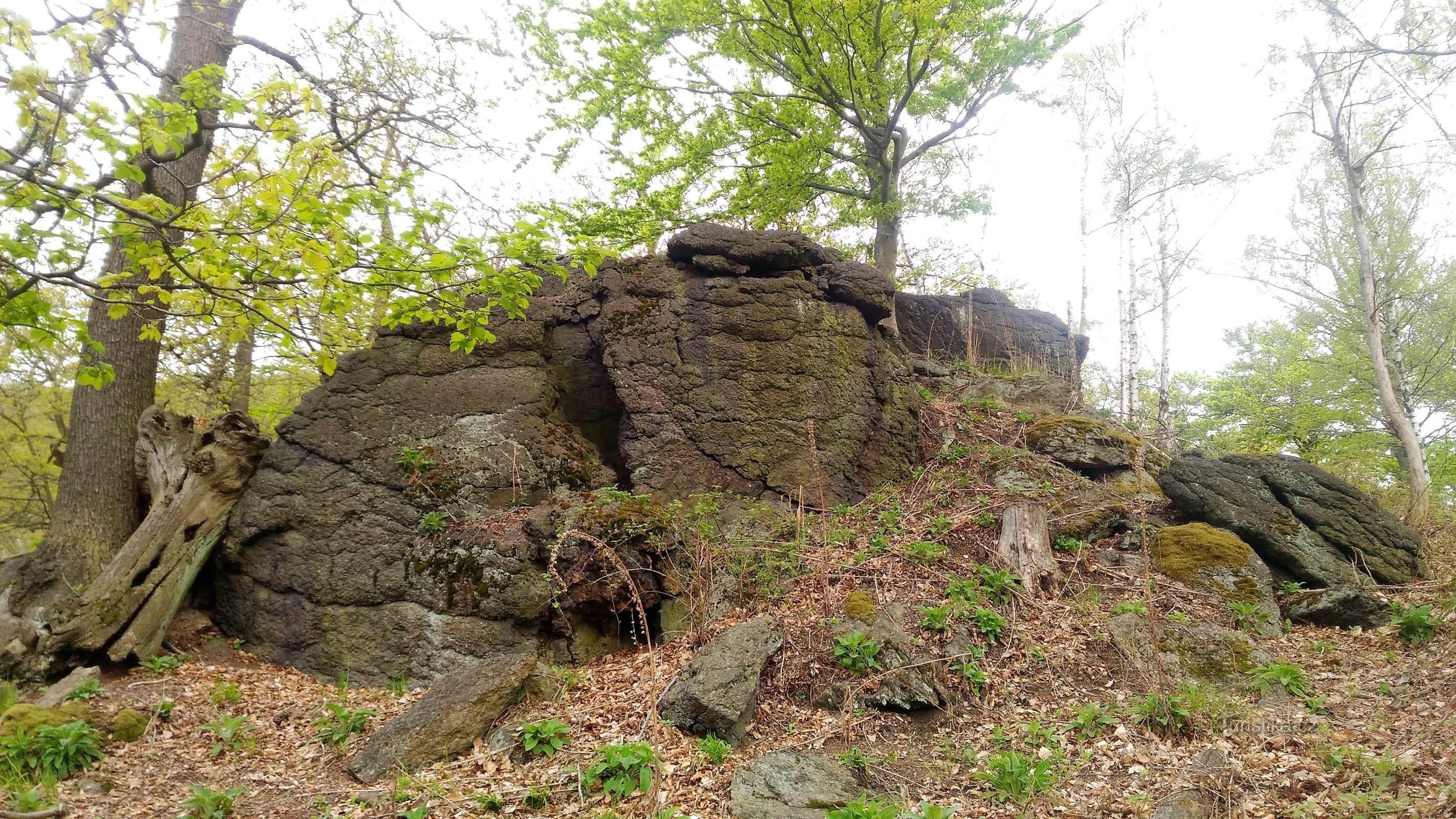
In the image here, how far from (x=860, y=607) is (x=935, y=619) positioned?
25.3 inches

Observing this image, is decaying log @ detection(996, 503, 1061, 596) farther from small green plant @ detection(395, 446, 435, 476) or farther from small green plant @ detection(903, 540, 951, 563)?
small green plant @ detection(395, 446, 435, 476)

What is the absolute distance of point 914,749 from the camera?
181 inches

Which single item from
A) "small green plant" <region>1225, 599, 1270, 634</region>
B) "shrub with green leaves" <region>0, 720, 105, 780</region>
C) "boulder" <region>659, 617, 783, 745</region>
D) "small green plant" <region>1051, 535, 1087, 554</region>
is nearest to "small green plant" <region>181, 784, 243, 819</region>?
"shrub with green leaves" <region>0, 720, 105, 780</region>

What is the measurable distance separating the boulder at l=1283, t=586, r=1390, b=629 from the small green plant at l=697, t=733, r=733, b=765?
5.83 m

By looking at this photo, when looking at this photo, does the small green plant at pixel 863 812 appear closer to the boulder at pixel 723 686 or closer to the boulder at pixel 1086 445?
the boulder at pixel 723 686

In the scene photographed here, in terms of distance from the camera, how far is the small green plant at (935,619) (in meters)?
5.59

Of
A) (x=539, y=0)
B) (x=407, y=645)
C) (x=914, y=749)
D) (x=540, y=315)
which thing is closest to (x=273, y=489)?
(x=407, y=645)

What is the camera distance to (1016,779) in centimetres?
388

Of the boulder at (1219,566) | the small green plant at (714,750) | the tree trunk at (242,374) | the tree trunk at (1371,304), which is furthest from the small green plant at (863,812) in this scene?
the tree trunk at (1371,304)

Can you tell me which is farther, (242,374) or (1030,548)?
(242,374)

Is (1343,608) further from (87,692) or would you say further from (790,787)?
(87,692)

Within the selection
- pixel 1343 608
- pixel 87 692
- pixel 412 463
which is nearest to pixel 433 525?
pixel 412 463

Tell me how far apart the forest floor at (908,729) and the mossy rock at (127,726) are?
0.27 feet

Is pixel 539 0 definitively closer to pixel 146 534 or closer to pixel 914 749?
pixel 146 534
